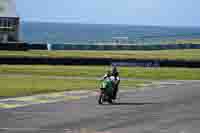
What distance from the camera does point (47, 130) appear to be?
58.4 feet

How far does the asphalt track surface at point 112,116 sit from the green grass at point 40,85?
4.56m

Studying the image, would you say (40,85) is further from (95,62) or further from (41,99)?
(95,62)

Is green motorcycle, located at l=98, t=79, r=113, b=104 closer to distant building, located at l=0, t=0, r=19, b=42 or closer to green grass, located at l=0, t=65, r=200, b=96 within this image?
green grass, located at l=0, t=65, r=200, b=96

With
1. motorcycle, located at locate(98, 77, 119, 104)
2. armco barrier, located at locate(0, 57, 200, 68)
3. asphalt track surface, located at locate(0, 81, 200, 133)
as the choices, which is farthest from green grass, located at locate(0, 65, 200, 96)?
motorcycle, located at locate(98, 77, 119, 104)

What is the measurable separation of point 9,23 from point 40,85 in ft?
144

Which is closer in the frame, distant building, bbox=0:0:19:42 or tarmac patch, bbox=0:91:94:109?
tarmac patch, bbox=0:91:94:109

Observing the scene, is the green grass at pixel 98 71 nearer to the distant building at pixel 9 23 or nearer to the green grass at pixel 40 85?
the green grass at pixel 40 85

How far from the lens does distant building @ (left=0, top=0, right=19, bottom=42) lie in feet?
259

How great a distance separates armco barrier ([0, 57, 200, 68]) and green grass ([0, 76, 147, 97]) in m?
10.5

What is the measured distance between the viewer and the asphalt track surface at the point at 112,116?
1842 centimetres

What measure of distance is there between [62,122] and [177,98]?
1095cm

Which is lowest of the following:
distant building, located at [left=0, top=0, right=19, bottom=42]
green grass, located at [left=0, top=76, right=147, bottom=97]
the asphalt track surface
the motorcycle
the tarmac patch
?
the asphalt track surface

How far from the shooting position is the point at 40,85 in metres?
37.5

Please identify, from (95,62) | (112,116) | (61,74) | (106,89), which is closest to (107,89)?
(106,89)
